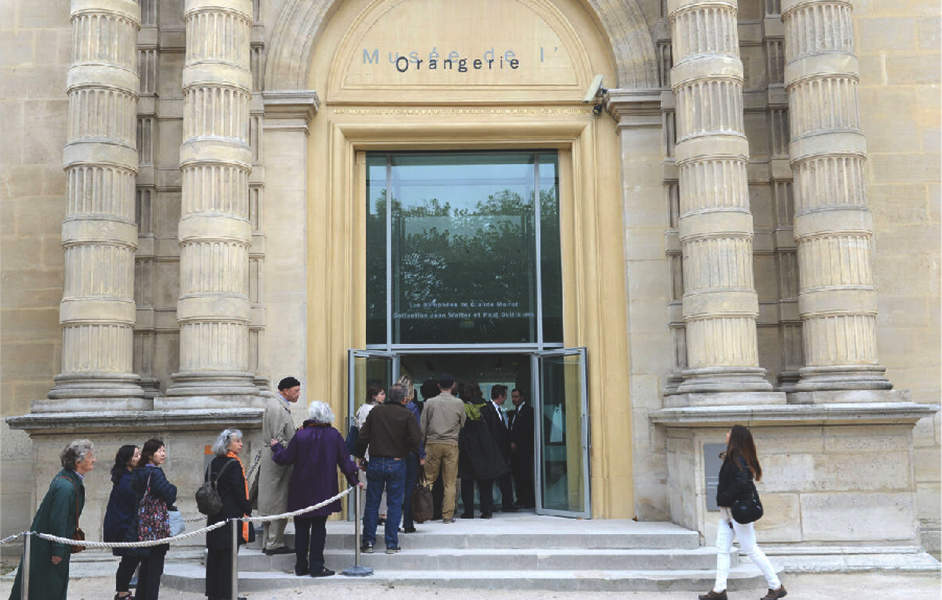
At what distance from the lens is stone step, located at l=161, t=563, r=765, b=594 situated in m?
10.0

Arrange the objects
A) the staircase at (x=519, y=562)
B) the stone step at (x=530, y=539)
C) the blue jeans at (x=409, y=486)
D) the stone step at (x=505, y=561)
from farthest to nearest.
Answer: the blue jeans at (x=409, y=486)
the stone step at (x=530, y=539)
the stone step at (x=505, y=561)
the staircase at (x=519, y=562)

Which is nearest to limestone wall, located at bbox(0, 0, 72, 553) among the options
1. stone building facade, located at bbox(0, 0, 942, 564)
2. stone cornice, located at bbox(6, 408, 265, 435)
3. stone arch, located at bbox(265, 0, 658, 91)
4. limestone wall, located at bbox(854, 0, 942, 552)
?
stone building facade, located at bbox(0, 0, 942, 564)

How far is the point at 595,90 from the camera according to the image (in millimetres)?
14055

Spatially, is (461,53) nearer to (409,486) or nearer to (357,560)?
(409,486)

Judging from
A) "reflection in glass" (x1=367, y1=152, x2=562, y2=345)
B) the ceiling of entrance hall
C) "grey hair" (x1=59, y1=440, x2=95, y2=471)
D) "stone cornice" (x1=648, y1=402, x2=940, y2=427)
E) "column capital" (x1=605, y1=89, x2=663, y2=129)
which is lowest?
"grey hair" (x1=59, y1=440, x2=95, y2=471)

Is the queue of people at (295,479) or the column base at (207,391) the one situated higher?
the column base at (207,391)

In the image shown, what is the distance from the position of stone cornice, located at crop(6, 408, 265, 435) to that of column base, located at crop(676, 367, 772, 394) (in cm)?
543

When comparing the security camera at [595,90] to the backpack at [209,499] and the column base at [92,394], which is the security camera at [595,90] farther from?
the backpack at [209,499]

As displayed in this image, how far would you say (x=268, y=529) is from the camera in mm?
10812

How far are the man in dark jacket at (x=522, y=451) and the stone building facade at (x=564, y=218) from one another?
2.44ft

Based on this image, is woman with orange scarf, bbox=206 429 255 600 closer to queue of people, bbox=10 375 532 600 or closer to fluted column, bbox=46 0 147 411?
queue of people, bbox=10 375 532 600

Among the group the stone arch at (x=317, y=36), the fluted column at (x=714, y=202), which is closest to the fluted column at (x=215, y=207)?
the stone arch at (x=317, y=36)

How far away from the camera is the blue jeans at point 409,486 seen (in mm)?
11266

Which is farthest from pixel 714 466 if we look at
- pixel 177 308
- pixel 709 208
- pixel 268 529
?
pixel 177 308
